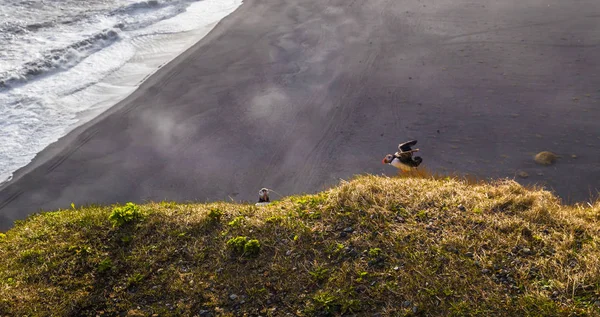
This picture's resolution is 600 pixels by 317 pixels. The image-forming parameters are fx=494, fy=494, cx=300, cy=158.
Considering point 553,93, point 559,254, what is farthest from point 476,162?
point 559,254

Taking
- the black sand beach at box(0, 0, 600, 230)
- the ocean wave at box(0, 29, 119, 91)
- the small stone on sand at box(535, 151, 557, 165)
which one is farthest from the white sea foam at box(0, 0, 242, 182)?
the small stone on sand at box(535, 151, 557, 165)

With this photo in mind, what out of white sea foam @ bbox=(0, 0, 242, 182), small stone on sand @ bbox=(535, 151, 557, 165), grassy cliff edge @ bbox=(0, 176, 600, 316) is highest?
white sea foam @ bbox=(0, 0, 242, 182)

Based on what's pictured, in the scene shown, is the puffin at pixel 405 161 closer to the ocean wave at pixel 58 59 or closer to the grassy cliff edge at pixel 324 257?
the grassy cliff edge at pixel 324 257

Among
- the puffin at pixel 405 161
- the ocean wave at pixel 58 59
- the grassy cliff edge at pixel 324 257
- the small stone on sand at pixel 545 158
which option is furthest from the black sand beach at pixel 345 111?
the ocean wave at pixel 58 59

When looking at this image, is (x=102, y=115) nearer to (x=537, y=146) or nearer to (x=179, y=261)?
(x=179, y=261)

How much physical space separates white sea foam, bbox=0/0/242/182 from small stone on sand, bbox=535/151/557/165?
42.0ft

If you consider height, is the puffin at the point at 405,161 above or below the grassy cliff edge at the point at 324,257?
below

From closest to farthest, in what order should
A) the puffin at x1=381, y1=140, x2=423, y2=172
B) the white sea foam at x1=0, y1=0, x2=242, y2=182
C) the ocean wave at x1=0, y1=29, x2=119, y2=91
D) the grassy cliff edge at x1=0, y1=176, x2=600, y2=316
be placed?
the grassy cliff edge at x1=0, y1=176, x2=600, y2=316, the puffin at x1=381, y1=140, x2=423, y2=172, the white sea foam at x1=0, y1=0, x2=242, y2=182, the ocean wave at x1=0, y1=29, x2=119, y2=91

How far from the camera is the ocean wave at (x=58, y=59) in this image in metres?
17.8

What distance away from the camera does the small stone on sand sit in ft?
39.7

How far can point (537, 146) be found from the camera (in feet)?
41.7

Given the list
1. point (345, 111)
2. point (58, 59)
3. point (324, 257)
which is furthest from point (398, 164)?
point (58, 59)

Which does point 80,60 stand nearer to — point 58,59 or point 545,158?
point 58,59

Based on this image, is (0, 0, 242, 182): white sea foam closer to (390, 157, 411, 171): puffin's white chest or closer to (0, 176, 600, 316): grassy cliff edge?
(0, 176, 600, 316): grassy cliff edge
